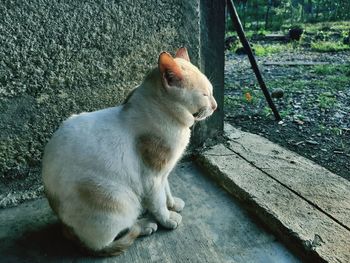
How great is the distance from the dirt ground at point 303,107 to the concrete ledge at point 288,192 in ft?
1.42

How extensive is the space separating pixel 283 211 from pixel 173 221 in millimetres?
620

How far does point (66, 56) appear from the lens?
2137 millimetres

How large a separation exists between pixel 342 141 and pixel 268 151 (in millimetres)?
869

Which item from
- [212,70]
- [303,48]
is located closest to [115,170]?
[212,70]

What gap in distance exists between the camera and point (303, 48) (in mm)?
8055

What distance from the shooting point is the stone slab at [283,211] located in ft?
5.34

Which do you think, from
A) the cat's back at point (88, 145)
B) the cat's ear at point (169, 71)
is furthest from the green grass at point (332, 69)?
the cat's back at point (88, 145)

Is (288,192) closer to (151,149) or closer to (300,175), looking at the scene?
(300,175)

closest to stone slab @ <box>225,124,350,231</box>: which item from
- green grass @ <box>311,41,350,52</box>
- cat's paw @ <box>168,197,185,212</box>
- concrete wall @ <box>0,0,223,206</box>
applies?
cat's paw @ <box>168,197,185,212</box>

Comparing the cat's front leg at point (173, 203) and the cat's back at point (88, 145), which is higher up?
the cat's back at point (88, 145)

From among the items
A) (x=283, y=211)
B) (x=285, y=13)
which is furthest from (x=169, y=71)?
(x=285, y=13)

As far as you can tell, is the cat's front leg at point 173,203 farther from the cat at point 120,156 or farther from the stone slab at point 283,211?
the stone slab at point 283,211

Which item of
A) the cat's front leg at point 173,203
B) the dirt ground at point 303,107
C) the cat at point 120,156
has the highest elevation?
the cat at point 120,156

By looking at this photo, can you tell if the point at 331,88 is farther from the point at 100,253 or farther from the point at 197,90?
the point at 100,253
